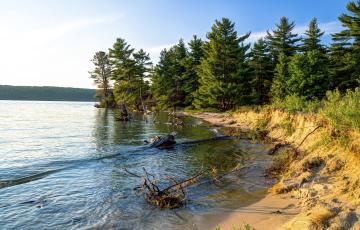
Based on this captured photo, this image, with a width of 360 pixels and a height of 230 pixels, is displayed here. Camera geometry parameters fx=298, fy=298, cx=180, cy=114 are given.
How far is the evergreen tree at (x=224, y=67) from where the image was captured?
1732 inches

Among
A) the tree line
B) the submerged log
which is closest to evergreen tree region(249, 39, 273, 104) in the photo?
the tree line

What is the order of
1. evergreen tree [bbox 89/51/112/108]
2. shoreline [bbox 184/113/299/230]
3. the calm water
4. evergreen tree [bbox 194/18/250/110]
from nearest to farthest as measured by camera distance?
shoreline [bbox 184/113/299/230], the calm water, evergreen tree [bbox 194/18/250/110], evergreen tree [bbox 89/51/112/108]

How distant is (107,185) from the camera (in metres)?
11.5

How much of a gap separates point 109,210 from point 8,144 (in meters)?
16.1

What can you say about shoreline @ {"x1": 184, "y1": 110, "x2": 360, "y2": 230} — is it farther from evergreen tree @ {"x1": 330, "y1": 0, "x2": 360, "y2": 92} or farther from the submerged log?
evergreen tree @ {"x1": 330, "y1": 0, "x2": 360, "y2": 92}

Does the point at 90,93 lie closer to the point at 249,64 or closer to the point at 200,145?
the point at 249,64

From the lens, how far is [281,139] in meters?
19.6

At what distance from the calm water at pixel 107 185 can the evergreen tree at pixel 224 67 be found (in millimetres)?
23922

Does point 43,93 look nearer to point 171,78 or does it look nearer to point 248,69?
point 171,78

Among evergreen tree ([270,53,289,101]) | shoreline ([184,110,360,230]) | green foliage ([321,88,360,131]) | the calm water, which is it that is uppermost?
evergreen tree ([270,53,289,101])

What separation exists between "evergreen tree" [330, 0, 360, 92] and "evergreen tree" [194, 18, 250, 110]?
484 inches

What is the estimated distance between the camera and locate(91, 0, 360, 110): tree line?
38594 millimetres

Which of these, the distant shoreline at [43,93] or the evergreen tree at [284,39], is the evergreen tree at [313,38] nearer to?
the evergreen tree at [284,39]

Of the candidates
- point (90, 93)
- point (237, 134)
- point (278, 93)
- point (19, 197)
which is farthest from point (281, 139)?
point (90, 93)
